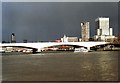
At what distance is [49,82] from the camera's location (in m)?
18.7

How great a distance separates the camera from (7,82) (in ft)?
63.3

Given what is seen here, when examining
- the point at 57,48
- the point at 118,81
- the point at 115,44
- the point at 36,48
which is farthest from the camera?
the point at 57,48

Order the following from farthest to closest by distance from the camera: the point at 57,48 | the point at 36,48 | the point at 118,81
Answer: the point at 57,48 < the point at 36,48 < the point at 118,81

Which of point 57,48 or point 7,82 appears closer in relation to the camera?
point 7,82

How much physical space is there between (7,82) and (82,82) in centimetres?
400

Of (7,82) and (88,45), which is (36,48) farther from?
(7,82)

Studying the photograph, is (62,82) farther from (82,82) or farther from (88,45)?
(88,45)

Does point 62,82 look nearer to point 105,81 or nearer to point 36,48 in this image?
point 105,81

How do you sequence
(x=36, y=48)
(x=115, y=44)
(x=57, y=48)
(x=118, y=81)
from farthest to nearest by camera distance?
(x=57, y=48), (x=115, y=44), (x=36, y=48), (x=118, y=81)

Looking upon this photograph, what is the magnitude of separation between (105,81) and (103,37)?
105 m

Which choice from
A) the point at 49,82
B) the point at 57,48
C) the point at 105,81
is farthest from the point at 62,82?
the point at 57,48

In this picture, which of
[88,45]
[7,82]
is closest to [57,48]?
[88,45]

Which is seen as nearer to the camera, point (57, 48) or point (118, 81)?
point (118, 81)

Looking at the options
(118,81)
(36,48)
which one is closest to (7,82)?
(118,81)
